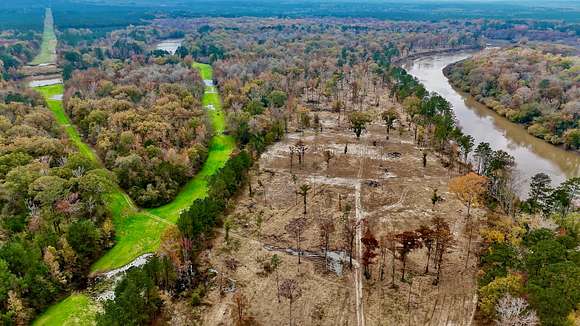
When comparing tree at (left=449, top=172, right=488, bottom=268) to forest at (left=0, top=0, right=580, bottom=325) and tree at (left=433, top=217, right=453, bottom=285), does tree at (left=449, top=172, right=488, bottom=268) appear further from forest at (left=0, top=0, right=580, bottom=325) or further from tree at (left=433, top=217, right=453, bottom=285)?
tree at (left=433, top=217, right=453, bottom=285)

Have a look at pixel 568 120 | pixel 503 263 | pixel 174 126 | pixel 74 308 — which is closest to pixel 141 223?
pixel 74 308

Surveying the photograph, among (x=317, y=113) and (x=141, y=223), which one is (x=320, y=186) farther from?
(x=317, y=113)

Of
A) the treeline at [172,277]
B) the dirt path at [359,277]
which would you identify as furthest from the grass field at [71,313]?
the dirt path at [359,277]

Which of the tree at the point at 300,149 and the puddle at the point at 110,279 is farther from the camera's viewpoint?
the tree at the point at 300,149

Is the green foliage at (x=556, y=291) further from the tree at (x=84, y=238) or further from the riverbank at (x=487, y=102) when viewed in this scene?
the riverbank at (x=487, y=102)

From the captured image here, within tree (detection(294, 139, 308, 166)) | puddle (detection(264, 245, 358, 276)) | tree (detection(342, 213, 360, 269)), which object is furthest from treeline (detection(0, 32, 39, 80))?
tree (detection(342, 213, 360, 269))
